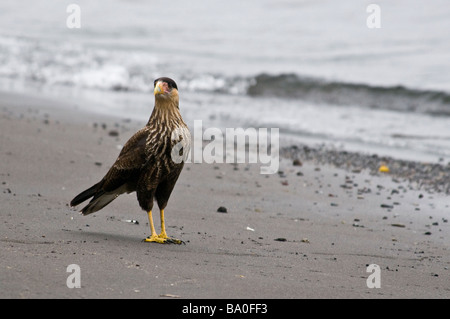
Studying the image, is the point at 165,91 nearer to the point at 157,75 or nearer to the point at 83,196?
the point at 83,196

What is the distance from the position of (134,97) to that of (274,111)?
11.7 feet

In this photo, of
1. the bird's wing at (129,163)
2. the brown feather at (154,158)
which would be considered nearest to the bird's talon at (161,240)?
the brown feather at (154,158)

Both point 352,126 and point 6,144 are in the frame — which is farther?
point 352,126

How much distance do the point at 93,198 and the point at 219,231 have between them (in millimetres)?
1125

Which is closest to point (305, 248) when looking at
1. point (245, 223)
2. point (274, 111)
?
point (245, 223)

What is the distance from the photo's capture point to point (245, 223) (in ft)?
22.6

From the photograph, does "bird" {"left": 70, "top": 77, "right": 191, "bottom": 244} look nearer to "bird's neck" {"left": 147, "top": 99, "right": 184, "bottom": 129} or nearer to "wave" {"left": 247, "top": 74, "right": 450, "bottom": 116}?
"bird's neck" {"left": 147, "top": 99, "right": 184, "bottom": 129}

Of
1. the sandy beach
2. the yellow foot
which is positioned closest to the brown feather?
the yellow foot

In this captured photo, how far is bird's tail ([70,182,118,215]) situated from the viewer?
6.05 metres

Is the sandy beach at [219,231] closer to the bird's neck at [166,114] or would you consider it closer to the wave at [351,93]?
the bird's neck at [166,114]

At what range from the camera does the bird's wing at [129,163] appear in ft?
18.8
